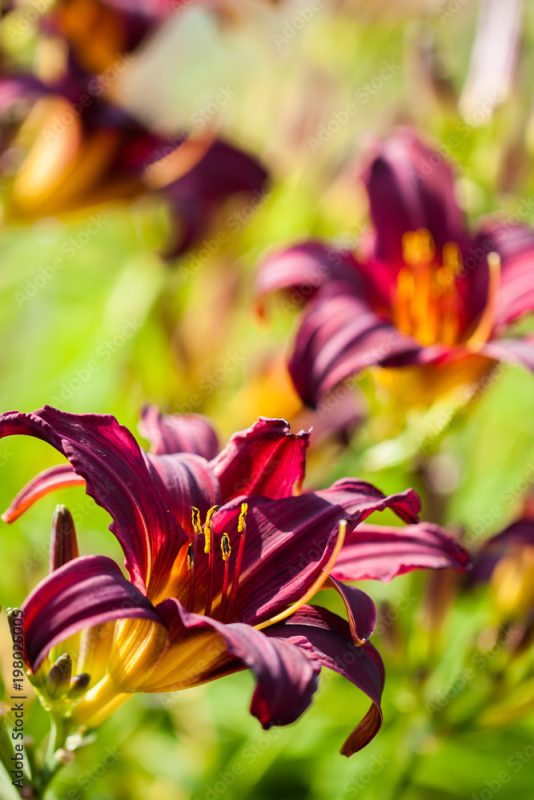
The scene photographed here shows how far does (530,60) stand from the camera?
4.24 feet

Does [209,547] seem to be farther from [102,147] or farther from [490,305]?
[102,147]

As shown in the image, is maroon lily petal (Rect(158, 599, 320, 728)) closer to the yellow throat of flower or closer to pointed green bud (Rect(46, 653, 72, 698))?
pointed green bud (Rect(46, 653, 72, 698))

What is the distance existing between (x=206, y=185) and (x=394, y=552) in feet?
2.32

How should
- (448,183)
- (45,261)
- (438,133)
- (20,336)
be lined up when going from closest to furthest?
(448,183)
(438,133)
(20,336)
(45,261)

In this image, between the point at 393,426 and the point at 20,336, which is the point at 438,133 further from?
the point at 20,336

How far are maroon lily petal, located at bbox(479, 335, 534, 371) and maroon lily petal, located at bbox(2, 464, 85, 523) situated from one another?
38 centimetres

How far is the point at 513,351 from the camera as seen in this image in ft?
2.85

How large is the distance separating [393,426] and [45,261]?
2.35 ft

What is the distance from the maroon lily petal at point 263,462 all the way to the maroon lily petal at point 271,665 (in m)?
0.12

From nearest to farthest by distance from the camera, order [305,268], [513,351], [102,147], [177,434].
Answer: [177,434] < [513,351] < [305,268] < [102,147]

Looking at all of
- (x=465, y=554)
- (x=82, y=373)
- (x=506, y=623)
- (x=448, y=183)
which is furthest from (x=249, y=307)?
(x=465, y=554)

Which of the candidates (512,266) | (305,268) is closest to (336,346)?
(305,268)

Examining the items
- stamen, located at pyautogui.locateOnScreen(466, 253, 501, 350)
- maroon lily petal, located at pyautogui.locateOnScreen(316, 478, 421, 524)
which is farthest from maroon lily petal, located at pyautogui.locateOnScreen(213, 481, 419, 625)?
stamen, located at pyautogui.locateOnScreen(466, 253, 501, 350)

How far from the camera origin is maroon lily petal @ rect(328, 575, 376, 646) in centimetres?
61
